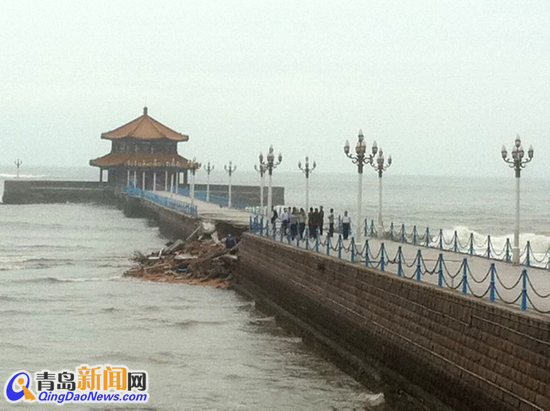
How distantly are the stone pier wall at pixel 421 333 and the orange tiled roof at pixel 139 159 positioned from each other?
241 ft

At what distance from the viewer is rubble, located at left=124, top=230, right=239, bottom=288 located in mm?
38250

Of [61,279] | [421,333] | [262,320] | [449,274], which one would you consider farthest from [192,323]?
[61,279]

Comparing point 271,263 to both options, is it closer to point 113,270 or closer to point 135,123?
point 113,270

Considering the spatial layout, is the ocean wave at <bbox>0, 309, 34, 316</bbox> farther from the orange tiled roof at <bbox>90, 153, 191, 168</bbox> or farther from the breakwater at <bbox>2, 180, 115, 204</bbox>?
the breakwater at <bbox>2, 180, 115, 204</bbox>

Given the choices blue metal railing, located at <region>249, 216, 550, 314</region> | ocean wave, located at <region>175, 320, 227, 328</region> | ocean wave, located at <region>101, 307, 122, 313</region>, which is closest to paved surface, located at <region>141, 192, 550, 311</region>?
blue metal railing, located at <region>249, 216, 550, 314</region>

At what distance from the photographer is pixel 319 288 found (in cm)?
2603

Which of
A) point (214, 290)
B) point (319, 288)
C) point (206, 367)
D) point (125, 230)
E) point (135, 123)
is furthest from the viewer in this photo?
point (135, 123)

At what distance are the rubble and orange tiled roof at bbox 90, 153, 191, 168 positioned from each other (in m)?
58.4

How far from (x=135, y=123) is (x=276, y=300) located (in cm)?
8181

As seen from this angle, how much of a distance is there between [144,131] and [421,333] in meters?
90.5

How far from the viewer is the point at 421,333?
61.1ft

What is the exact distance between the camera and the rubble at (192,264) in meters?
38.2

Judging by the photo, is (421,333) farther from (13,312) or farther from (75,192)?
(75,192)

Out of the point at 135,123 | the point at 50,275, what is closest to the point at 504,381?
the point at 50,275
